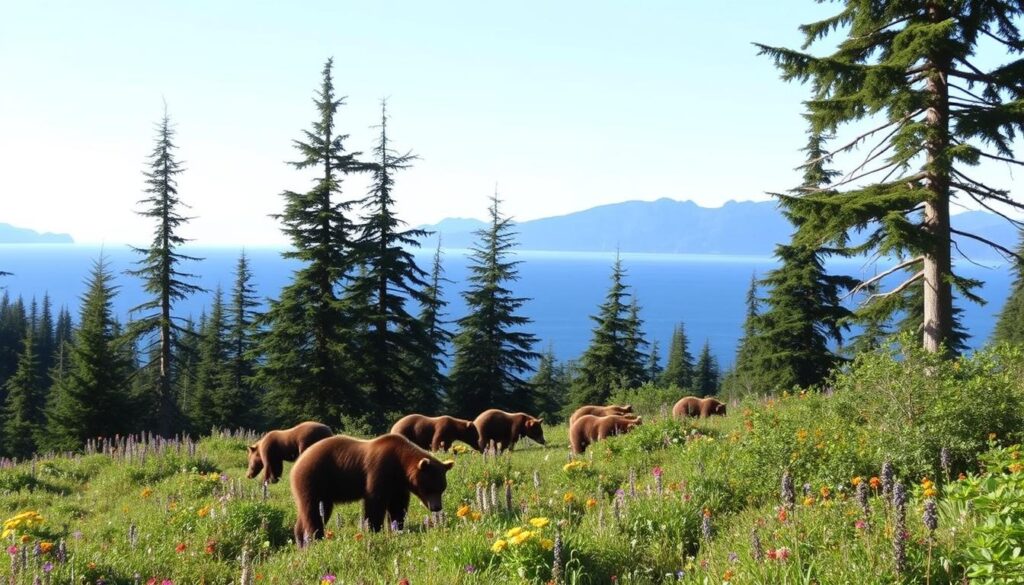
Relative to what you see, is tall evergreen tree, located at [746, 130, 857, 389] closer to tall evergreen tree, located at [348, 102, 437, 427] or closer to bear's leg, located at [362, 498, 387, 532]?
tall evergreen tree, located at [348, 102, 437, 427]

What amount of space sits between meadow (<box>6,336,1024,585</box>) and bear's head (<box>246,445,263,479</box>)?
1207mm

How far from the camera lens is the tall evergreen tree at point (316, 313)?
27.1m

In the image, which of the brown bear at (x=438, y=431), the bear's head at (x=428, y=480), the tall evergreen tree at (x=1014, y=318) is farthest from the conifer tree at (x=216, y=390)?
the tall evergreen tree at (x=1014, y=318)

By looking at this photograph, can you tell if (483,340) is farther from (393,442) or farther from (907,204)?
(393,442)

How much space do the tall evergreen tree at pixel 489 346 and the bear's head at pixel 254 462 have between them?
25.0 metres

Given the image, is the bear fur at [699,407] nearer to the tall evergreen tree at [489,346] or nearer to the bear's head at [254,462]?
the bear's head at [254,462]

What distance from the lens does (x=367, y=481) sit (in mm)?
7465

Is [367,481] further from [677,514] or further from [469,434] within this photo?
[469,434]

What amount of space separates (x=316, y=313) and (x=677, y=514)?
75.0 feet

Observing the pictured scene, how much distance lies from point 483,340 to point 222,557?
3086cm

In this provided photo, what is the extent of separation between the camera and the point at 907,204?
1356 cm

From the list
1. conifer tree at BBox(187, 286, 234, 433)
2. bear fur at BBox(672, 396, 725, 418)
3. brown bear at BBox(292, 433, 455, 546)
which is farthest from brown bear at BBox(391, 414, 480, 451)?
conifer tree at BBox(187, 286, 234, 433)

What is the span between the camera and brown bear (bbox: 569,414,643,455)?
46.4 ft

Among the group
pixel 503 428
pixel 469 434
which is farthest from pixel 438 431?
pixel 503 428
